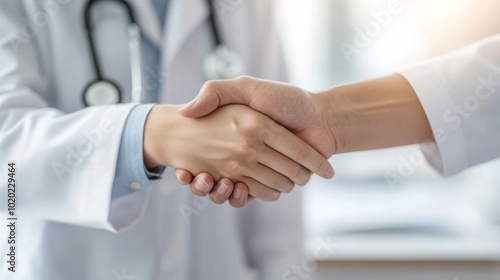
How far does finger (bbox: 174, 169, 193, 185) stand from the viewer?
2.89 ft

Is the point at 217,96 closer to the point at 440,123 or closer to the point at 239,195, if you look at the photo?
the point at 239,195

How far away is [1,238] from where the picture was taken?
89 cm

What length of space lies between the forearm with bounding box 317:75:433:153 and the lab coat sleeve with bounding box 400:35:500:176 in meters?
0.03

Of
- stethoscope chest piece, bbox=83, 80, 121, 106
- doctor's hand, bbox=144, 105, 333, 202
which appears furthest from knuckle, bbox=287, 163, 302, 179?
stethoscope chest piece, bbox=83, 80, 121, 106

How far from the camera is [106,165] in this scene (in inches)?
33.2

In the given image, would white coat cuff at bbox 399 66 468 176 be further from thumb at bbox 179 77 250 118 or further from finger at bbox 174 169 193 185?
finger at bbox 174 169 193 185

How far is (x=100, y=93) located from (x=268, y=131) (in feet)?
0.94

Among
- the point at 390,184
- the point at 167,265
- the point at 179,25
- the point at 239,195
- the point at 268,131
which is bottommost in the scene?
the point at 390,184

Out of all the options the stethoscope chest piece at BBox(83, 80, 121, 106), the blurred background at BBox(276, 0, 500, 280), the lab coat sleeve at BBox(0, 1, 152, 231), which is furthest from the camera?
the blurred background at BBox(276, 0, 500, 280)

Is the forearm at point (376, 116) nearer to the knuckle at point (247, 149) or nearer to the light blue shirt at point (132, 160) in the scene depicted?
the knuckle at point (247, 149)

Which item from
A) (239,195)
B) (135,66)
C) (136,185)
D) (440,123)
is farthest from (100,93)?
(440,123)

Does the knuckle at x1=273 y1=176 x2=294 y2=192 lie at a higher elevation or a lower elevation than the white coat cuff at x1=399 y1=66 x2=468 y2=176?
lower

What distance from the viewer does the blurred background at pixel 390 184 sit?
1.59m

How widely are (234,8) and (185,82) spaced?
0.18 metres
